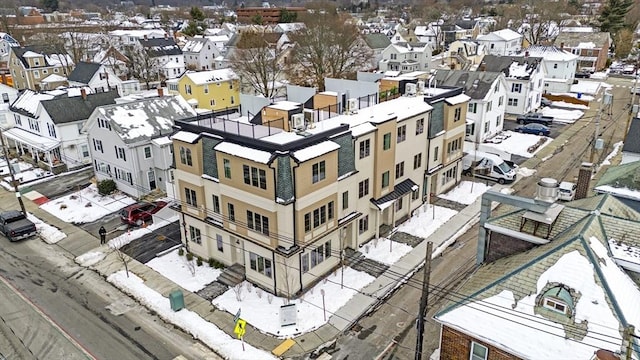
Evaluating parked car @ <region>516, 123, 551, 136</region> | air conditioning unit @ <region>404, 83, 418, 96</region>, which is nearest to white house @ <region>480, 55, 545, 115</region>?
parked car @ <region>516, 123, 551, 136</region>

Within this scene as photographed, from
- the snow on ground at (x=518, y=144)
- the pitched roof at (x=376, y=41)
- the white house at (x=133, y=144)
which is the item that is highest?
the pitched roof at (x=376, y=41)

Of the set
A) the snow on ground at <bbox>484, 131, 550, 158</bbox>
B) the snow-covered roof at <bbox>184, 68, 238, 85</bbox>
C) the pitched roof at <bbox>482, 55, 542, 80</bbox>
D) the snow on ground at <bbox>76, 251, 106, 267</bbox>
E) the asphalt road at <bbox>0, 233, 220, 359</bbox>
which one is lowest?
the asphalt road at <bbox>0, 233, 220, 359</bbox>

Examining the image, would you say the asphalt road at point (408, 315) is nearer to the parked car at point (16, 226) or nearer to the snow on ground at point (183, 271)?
the snow on ground at point (183, 271)

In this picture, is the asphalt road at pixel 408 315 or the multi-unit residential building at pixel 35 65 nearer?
the asphalt road at pixel 408 315

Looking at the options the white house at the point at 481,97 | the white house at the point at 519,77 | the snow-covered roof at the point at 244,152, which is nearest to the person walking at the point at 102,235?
the snow-covered roof at the point at 244,152

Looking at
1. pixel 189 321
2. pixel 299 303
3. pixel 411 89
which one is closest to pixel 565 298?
pixel 299 303

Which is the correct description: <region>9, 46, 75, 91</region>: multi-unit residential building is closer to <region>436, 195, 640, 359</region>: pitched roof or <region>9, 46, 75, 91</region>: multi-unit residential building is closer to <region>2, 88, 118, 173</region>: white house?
<region>2, 88, 118, 173</region>: white house
